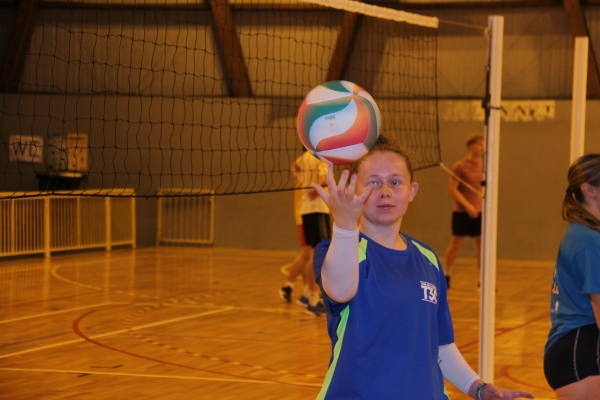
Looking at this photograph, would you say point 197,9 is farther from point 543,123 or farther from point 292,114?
point 543,123

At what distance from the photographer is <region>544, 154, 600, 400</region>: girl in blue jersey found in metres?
2.98

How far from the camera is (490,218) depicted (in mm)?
5113

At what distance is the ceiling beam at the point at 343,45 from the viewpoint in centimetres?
1299

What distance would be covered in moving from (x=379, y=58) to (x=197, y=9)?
3141 mm

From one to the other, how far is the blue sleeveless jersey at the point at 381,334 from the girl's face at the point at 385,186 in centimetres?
9

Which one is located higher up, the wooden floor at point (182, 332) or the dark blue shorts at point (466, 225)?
the dark blue shorts at point (466, 225)

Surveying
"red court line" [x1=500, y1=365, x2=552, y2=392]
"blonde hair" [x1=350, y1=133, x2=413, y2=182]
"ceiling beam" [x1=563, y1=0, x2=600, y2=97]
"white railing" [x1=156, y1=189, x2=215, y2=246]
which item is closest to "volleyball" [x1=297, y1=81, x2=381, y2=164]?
"blonde hair" [x1=350, y1=133, x2=413, y2=182]

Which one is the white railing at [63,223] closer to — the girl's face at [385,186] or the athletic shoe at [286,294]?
the athletic shoe at [286,294]

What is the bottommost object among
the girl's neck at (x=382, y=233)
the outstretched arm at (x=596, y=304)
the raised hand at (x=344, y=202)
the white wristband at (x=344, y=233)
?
the outstretched arm at (x=596, y=304)

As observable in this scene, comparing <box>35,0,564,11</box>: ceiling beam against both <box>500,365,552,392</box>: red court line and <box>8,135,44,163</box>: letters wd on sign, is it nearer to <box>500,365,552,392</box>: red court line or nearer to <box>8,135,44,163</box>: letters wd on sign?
<box>8,135,44,163</box>: letters wd on sign

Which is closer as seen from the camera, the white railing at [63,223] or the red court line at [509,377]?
the red court line at [509,377]

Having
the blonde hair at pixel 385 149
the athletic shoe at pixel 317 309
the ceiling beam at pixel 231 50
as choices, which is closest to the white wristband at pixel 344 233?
the blonde hair at pixel 385 149

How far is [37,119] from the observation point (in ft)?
48.0

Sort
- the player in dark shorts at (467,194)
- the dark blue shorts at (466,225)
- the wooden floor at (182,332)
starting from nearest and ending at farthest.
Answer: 1. the wooden floor at (182,332)
2. the player in dark shorts at (467,194)
3. the dark blue shorts at (466,225)
